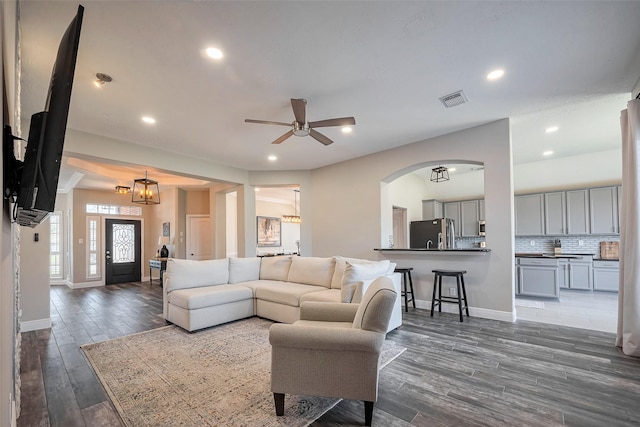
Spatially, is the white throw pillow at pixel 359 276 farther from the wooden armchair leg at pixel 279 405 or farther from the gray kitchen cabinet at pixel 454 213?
the gray kitchen cabinet at pixel 454 213

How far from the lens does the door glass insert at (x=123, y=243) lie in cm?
827

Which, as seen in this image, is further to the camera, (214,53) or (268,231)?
(268,231)

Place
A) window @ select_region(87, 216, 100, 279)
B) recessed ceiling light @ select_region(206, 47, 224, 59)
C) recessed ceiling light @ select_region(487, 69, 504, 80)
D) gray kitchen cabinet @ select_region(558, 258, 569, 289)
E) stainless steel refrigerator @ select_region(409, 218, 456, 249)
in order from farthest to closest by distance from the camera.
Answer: window @ select_region(87, 216, 100, 279) → stainless steel refrigerator @ select_region(409, 218, 456, 249) → gray kitchen cabinet @ select_region(558, 258, 569, 289) → recessed ceiling light @ select_region(487, 69, 504, 80) → recessed ceiling light @ select_region(206, 47, 224, 59)

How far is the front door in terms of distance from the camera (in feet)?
26.5

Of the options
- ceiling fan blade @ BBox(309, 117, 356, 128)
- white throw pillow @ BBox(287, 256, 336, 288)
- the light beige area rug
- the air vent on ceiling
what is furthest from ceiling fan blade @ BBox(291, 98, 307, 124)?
the light beige area rug

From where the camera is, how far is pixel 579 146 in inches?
223

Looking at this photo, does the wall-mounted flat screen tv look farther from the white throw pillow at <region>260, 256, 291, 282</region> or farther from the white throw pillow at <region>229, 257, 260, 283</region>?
the white throw pillow at <region>260, 256, 291, 282</region>

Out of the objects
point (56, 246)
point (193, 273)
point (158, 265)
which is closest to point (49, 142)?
point (193, 273)

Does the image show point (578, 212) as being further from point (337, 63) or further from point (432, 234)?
point (337, 63)

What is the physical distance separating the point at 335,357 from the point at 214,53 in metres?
2.64

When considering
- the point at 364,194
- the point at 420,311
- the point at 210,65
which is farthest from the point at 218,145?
the point at 420,311

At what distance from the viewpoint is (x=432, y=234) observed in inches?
273

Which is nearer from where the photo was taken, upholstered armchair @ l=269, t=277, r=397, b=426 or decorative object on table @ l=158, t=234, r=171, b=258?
upholstered armchair @ l=269, t=277, r=397, b=426

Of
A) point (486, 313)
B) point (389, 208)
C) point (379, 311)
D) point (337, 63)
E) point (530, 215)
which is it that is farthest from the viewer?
point (530, 215)
